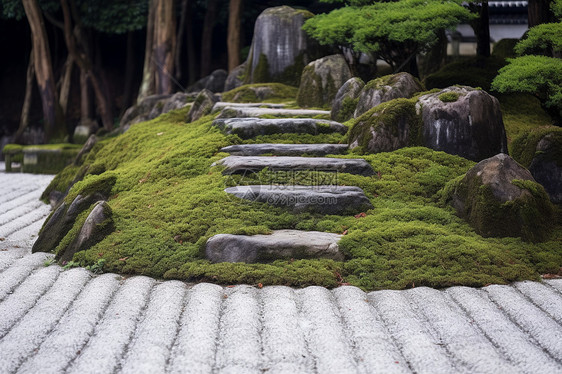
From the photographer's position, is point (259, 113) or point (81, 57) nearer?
point (259, 113)

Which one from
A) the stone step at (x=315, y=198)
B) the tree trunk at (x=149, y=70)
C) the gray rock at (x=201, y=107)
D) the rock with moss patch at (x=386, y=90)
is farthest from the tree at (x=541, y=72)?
the tree trunk at (x=149, y=70)

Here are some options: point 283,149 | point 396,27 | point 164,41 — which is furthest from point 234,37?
point 283,149

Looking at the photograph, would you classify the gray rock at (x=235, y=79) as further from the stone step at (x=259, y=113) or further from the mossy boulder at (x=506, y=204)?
the mossy boulder at (x=506, y=204)

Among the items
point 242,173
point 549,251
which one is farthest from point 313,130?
point 549,251

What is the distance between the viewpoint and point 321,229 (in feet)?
17.9

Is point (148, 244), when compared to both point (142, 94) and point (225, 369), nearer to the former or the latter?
point (225, 369)

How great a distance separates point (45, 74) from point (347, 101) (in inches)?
399

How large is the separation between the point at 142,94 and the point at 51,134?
2806 millimetres

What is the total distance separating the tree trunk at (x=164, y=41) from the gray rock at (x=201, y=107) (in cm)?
483

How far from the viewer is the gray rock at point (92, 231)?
17.9ft

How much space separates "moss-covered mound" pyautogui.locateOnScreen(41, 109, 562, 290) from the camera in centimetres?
481

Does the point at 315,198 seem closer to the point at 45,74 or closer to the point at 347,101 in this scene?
the point at 347,101

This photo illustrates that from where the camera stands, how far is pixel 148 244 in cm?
532

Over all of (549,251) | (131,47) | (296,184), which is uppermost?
(131,47)
